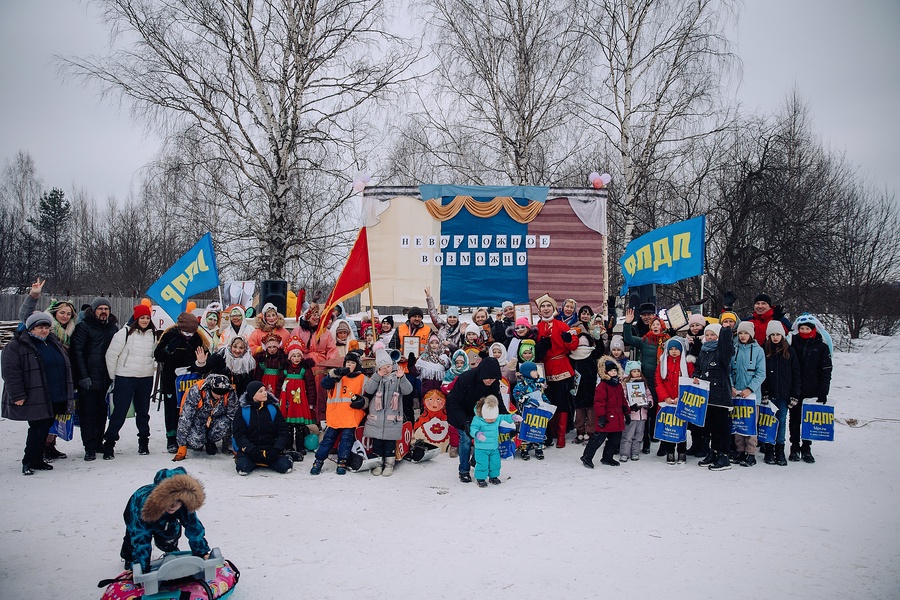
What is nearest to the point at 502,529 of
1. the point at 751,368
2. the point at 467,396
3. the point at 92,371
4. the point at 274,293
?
the point at 467,396

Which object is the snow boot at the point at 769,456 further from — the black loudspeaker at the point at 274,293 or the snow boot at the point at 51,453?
the snow boot at the point at 51,453

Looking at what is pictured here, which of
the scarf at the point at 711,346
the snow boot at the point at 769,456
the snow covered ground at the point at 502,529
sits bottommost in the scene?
the snow covered ground at the point at 502,529

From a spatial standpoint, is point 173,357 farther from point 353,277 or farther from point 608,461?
point 608,461

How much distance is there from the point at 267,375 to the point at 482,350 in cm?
293

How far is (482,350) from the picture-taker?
821 cm

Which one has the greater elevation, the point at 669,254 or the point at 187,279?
the point at 669,254

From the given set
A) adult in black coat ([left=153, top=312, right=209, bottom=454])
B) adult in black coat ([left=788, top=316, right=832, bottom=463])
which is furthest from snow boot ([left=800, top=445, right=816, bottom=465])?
adult in black coat ([left=153, top=312, right=209, bottom=454])

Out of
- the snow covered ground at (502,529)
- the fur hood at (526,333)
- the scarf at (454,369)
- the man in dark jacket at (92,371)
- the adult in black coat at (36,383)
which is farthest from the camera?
the fur hood at (526,333)

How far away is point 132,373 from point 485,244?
6.71 metres

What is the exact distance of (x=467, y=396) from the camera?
679cm

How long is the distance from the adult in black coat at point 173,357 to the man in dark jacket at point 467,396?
357 cm

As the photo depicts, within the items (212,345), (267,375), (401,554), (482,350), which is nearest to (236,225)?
(212,345)

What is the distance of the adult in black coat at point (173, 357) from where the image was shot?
7.55 meters

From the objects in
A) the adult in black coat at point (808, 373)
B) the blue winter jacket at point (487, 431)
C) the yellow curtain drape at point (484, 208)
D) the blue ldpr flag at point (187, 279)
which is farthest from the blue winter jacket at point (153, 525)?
the yellow curtain drape at point (484, 208)
